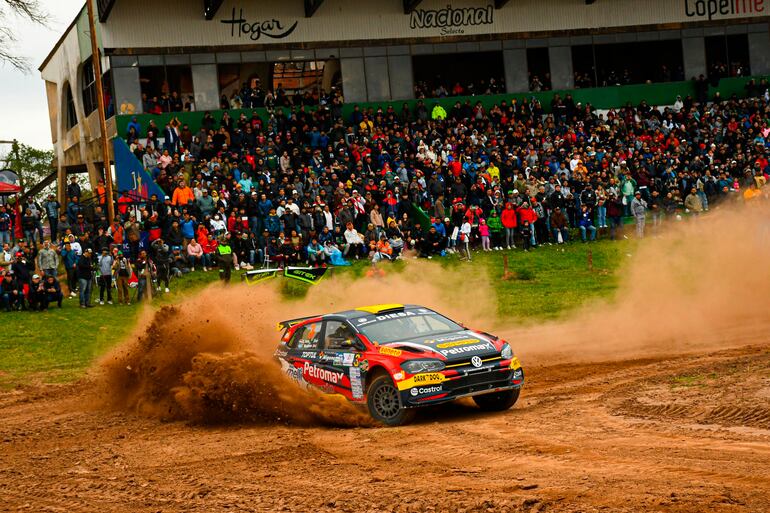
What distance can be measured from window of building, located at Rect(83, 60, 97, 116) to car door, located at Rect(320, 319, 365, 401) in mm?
31304

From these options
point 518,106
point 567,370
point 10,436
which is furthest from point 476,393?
point 518,106

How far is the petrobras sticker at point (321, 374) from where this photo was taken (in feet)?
43.0

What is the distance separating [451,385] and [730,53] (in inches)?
1484

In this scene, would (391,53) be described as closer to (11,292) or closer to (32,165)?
(11,292)

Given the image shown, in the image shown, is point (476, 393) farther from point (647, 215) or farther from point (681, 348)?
point (647, 215)

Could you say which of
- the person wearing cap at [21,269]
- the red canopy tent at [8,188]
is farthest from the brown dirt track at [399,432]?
the red canopy tent at [8,188]

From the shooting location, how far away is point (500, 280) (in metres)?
27.0

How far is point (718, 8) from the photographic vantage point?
44.6 meters

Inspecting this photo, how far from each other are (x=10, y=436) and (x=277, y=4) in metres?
29.1

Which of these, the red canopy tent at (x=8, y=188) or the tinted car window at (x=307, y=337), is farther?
the red canopy tent at (x=8, y=188)

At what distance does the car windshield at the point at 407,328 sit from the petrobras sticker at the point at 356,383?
0.46m

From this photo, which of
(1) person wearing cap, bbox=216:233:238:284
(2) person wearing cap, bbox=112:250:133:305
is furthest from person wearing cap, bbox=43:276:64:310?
(1) person wearing cap, bbox=216:233:238:284

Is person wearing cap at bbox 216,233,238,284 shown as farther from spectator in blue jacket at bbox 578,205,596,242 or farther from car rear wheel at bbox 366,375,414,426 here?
car rear wheel at bbox 366,375,414,426

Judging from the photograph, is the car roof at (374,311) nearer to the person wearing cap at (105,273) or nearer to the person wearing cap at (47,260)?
the person wearing cap at (105,273)
